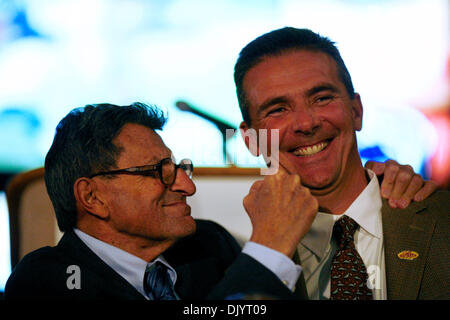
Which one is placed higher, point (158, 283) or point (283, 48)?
point (283, 48)

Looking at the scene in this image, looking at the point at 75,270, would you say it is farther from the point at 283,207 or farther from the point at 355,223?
the point at 355,223

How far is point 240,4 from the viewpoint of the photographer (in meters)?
4.97

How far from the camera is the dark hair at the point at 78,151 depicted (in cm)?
156

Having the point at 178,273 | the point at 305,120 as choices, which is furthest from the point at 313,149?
the point at 178,273

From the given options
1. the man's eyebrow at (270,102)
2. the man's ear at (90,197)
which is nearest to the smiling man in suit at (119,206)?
the man's ear at (90,197)

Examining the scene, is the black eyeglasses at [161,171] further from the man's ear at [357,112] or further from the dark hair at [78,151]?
the man's ear at [357,112]

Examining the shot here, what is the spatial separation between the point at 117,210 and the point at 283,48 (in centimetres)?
Result: 74

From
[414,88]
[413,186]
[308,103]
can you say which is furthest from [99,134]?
[414,88]

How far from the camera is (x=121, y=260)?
1519mm

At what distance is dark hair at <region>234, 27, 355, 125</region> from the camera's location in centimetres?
163

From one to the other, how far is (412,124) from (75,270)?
4.05 metres

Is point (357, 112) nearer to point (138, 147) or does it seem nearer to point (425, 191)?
point (425, 191)

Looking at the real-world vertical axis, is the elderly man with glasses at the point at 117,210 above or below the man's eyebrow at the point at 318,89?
below

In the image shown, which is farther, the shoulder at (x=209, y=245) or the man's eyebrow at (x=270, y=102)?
the shoulder at (x=209, y=245)
